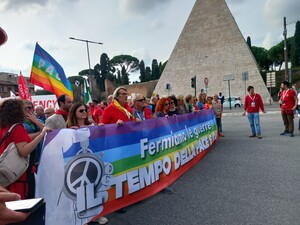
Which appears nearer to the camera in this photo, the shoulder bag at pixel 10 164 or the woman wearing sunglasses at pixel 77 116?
the shoulder bag at pixel 10 164

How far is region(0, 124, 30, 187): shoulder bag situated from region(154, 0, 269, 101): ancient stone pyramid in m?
37.1

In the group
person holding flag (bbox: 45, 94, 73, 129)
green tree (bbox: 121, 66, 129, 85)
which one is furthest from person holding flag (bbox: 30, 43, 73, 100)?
green tree (bbox: 121, 66, 129, 85)

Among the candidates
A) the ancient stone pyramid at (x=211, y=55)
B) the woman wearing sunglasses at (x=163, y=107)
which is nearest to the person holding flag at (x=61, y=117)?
the woman wearing sunglasses at (x=163, y=107)

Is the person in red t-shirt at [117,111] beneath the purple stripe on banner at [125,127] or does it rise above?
above

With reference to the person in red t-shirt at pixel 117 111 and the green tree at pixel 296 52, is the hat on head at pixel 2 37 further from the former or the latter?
the green tree at pixel 296 52

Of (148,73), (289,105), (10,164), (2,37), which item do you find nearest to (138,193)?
(10,164)

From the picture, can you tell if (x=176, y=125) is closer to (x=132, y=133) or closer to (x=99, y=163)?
(x=132, y=133)

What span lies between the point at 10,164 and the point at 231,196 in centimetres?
311

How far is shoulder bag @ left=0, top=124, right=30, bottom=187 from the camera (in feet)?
7.89

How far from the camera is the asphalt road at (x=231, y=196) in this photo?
3311 mm

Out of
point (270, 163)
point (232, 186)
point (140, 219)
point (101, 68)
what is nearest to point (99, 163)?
point (140, 219)

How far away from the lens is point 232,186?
4.44 m

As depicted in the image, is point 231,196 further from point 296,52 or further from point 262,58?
point 262,58

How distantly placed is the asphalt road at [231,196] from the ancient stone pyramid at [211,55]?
32714 millimetres
